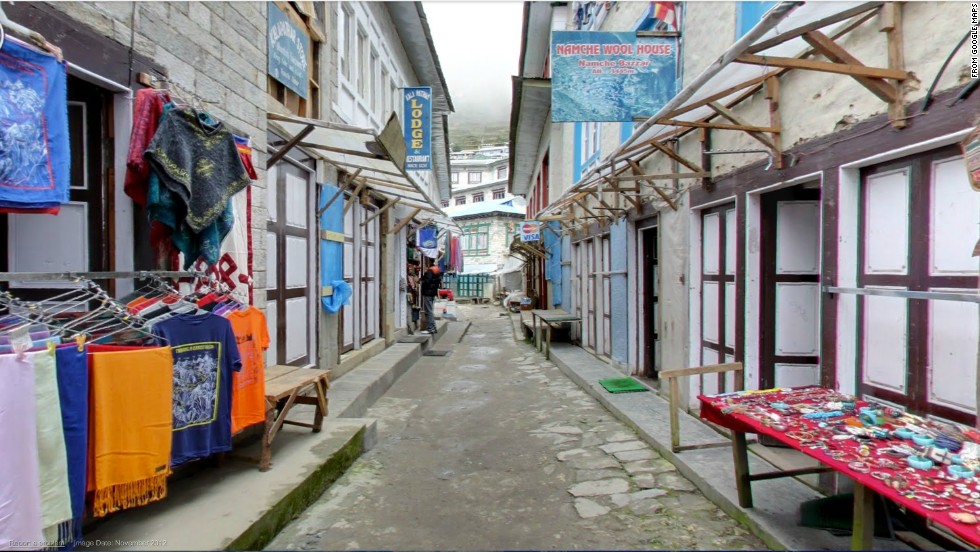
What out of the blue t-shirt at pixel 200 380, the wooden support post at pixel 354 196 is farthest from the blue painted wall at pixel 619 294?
the blue t-shirt at pixel 200 380

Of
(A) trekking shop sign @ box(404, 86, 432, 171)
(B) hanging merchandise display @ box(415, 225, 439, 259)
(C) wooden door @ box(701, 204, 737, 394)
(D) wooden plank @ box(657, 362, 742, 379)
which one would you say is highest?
(A) trekking shop sign @ box(404, 86, 432, 171)

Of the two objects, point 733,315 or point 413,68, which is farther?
A: point 413,68

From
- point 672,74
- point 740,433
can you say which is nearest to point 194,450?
point 740,433

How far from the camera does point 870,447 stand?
258 cm

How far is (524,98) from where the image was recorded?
14266mm

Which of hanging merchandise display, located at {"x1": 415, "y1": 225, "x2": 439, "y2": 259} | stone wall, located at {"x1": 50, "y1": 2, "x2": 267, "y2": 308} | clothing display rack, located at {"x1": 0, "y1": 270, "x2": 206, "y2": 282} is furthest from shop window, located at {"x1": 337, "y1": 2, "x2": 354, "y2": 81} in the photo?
hanging merchandise display, located at {"x1": 415, "y1": 225, "x2": 439, "y2": 259}

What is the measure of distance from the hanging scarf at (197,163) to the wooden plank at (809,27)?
3231mm

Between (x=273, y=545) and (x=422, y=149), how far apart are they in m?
9.39

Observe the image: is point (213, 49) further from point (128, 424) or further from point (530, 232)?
point (530, 232)

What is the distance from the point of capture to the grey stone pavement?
11.2 ft

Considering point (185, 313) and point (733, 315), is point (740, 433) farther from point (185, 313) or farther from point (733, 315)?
point (185, 313)

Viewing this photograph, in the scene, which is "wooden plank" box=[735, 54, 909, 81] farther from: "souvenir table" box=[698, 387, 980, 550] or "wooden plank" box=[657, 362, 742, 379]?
"wooden plank" box=[657, 362, 742, 379]

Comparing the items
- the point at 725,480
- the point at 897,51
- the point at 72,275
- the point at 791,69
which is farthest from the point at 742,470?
the point at 72,275

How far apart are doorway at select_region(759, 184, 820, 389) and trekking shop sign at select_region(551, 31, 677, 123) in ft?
5.45
